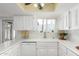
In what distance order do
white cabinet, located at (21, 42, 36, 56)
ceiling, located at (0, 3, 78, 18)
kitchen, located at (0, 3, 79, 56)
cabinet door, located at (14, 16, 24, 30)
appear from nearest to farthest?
ceiling, located at (0, 3, 78, 18) → kitchen, located at (0, 3, 79, 56) → white cabinet, located at (21, 42, 36, 56) → cabinet door, located at (14, 16, 24, 30)

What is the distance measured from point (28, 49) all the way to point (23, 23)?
3.37 ft

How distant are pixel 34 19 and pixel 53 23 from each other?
895 mm

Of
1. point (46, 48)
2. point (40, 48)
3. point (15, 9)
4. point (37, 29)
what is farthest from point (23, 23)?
point (15, 9)

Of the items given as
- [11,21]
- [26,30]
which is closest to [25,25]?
[26,30]

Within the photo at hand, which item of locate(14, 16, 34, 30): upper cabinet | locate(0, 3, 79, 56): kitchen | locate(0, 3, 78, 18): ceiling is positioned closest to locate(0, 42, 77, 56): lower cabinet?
locate(0, 3, 79, 56): kitchen

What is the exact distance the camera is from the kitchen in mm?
3999

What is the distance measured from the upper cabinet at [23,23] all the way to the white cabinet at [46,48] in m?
0.84

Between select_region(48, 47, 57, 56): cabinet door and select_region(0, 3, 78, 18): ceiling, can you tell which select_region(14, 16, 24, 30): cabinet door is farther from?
select_region(48, 47, 57, 56): cabinet door

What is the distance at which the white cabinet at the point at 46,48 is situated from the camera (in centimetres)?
456

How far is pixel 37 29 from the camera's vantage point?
5.47m

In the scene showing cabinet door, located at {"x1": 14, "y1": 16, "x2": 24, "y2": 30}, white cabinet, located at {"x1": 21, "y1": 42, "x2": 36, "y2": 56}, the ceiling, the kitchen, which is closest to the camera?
the ceiling

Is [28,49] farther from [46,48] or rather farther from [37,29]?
[37,29]

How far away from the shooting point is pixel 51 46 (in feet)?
15.1

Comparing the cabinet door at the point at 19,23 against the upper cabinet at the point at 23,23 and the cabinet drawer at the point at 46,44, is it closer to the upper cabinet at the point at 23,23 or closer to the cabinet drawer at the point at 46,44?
the upper cabinet at the point at 23,23
